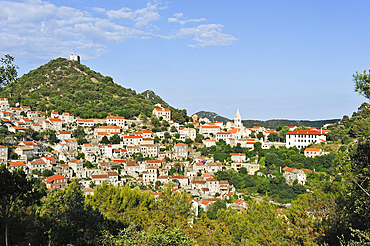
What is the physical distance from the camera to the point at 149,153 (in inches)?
1983

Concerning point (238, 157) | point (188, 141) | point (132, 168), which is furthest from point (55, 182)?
point (238, 157)

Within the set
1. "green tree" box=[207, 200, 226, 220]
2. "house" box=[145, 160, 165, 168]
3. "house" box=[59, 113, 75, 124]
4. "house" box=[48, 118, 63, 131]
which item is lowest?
"green tree" box=[207, 200, 226, 220]

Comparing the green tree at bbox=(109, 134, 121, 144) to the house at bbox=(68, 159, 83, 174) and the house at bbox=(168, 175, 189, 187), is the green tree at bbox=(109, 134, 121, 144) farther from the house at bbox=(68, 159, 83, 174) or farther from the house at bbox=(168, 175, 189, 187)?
the house at bbox=(168, 175, 189, 187)

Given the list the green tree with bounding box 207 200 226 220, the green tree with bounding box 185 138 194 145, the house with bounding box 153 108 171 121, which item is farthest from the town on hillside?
the house with bounding box 153 108 171 121

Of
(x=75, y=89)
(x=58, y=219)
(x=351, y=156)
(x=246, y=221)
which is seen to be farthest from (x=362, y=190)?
(x=75, y=89)

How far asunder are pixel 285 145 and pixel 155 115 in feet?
102

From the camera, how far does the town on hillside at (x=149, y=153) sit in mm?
38938

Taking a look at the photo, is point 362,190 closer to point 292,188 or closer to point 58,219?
point 58,219

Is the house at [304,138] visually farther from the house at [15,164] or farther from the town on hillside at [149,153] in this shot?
the house at [15,164]

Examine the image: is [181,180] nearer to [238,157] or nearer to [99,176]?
[238,157]

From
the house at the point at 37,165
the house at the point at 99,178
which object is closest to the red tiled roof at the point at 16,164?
the house at the point at 37,165

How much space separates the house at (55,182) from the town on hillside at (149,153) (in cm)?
12

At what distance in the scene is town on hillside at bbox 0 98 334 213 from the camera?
128ft

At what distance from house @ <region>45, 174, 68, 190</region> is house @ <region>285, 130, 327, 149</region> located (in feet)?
120
